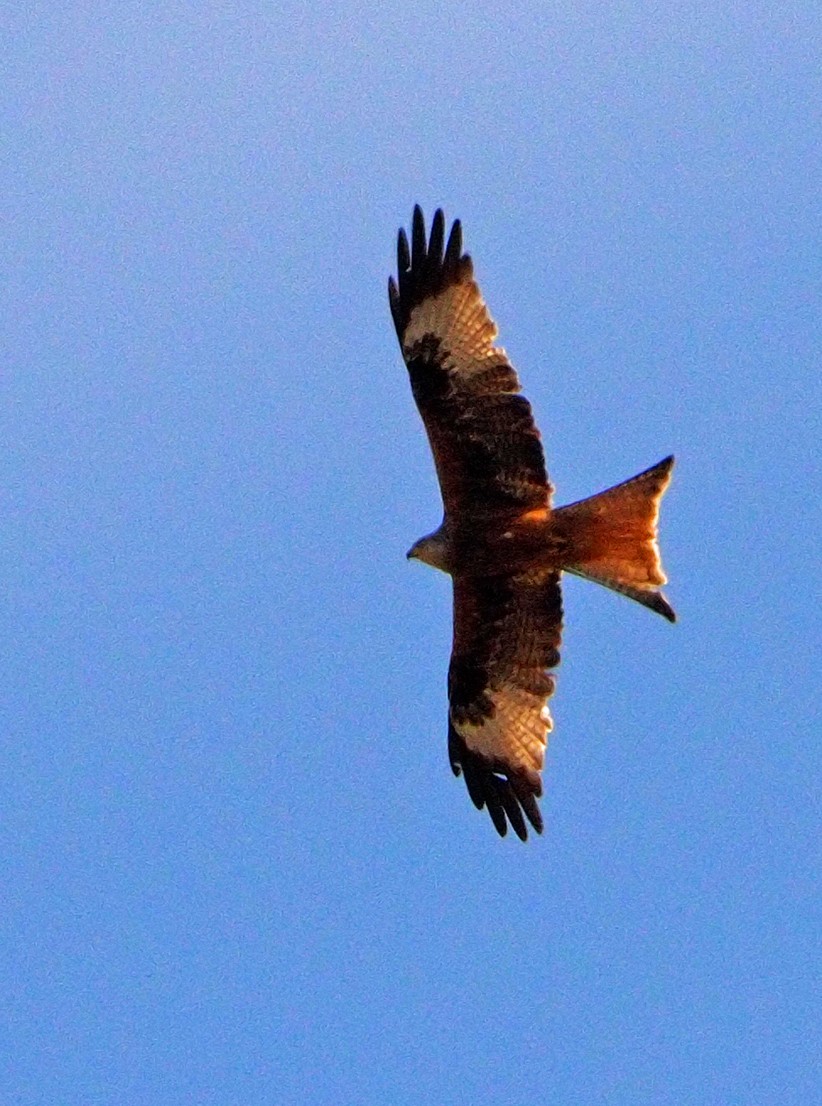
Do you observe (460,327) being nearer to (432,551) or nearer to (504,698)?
(432,551)

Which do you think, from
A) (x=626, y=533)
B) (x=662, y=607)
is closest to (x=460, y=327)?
(x=626, y=533)

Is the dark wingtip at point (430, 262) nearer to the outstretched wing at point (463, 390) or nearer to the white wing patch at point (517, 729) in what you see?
the outstretched wing at point (463, 390)

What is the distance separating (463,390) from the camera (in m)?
9.12

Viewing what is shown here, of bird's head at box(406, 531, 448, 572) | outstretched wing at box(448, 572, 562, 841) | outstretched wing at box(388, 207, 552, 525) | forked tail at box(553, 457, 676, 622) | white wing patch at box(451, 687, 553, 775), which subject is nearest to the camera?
forked tail at box(553, 457, 676, 622)

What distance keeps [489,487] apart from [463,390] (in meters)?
0.47

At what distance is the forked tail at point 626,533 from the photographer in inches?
350

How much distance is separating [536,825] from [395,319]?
2.63 meters

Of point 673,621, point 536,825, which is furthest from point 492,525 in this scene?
point 536,825

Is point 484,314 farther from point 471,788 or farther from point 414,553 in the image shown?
point 471,788

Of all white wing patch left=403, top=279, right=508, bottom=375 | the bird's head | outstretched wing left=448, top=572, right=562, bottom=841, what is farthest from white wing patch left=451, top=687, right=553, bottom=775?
white wing patch left=403, top=279, right=508, bottom=375

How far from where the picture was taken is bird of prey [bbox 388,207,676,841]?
29.4 ft

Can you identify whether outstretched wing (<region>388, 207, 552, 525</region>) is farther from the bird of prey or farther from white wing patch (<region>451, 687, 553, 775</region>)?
white wing patch (<region>451, 687, 553, 775</region>)

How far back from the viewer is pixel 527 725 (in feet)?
32.3

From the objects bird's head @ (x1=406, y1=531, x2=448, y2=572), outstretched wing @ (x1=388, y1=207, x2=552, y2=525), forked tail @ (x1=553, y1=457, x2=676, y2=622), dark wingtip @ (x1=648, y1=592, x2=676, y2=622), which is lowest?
dark wingtip @ (x1=648, y1=592, x2=676, y2=622)
